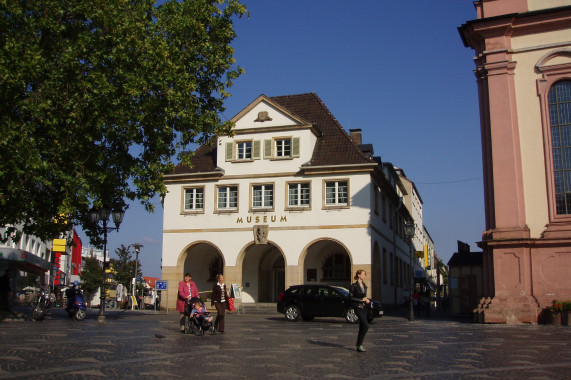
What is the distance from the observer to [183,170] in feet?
129

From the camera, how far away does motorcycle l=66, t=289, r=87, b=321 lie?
23750 mm

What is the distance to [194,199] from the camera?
3856cm

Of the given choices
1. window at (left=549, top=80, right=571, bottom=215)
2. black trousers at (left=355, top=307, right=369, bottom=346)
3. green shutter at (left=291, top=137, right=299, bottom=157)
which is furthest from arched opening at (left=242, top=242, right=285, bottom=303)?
black trousers at (left=355, top=307, right=369, bottom=346)

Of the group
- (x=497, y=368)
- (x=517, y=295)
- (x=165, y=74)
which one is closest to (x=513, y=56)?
Result: (x=517, y=295)

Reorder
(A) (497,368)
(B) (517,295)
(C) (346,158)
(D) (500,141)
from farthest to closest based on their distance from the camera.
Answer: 1. (C) (346,158)
2. (D) (500,141)
3. (B) (517,295)
4. (A) (497,368)

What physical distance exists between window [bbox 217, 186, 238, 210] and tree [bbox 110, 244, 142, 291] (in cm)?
3434

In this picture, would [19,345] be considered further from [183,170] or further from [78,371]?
[183,170]

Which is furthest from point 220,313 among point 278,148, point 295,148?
point 278,148

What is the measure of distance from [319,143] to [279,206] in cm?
483

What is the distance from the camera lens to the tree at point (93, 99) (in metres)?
17.8

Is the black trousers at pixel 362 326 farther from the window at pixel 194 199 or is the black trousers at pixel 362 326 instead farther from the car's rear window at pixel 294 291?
the window at pixel 194 199

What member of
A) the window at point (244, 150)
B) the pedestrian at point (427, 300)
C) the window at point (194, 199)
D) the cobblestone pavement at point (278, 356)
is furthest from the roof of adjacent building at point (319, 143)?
the cobblestone pavement at point (278, 356)

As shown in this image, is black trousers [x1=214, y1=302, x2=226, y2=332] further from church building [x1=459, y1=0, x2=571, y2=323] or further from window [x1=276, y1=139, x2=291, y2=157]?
window [x1=276, y1=139, x2=291, y2=157]

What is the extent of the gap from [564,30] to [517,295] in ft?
36.0
